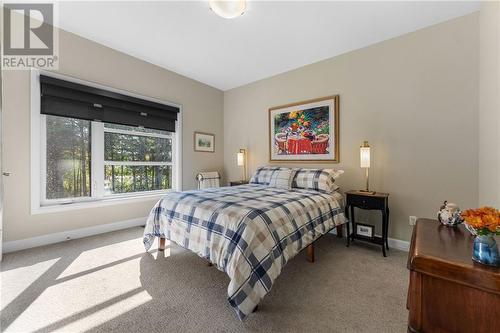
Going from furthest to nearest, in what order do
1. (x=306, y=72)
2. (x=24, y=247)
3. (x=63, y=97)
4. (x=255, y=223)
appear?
(x=306, y=72)
(x=63, y=97)
(x=24, y=247)
(x=255, y=223)

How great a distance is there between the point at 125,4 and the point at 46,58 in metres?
1.31

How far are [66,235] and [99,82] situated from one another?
2111mm

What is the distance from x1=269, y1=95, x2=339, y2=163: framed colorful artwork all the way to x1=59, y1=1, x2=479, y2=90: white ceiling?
0.73 metres

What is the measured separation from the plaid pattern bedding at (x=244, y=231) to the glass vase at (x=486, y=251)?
3.58ft

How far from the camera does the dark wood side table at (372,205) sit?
2.39 metres

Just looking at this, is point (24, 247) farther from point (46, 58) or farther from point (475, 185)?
point (475, 185)

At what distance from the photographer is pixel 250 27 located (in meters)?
2.49

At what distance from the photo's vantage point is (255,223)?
156 centimetres

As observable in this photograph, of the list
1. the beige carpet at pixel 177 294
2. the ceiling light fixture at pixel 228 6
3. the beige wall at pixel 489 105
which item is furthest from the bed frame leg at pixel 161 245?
the beige wall at pixel 489 105

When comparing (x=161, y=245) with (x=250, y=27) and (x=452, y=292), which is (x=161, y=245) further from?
(x=250, y=27)

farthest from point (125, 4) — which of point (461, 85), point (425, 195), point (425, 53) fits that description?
point (425, 195)

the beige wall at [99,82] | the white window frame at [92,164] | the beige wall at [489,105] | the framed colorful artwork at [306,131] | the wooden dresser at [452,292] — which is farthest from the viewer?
the framed colorful artwork at [306,131]

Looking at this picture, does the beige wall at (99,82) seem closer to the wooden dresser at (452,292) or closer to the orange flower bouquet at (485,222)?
the wooden dresser at (452,292)

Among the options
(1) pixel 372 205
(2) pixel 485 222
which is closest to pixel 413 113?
(1) pixel 372 205
